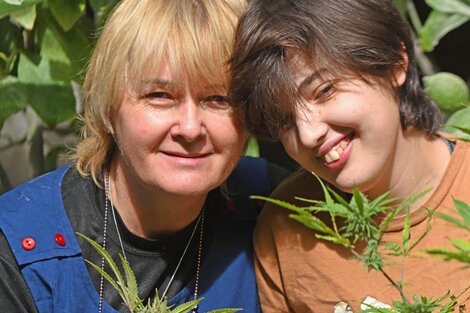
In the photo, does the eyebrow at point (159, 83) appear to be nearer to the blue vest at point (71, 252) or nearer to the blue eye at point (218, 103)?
the blue eye at point (218, 103)

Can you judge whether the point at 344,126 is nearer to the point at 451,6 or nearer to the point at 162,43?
the point at 162,43

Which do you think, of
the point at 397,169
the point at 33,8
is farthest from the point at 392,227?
the point at 33,8

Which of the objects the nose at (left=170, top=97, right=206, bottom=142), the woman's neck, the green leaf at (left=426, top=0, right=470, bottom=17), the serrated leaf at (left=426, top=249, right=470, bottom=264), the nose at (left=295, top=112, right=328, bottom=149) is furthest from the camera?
the green leaf at (left=426, top=0, right=470, bottom=17)

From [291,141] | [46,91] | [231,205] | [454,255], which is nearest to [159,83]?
[291,141]

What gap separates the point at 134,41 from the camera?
1255 millimetres

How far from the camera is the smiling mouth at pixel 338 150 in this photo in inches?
43.4

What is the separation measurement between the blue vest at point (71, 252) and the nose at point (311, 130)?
349 mm

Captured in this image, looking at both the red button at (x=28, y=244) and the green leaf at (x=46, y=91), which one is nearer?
the red button at (x=28, y=244)

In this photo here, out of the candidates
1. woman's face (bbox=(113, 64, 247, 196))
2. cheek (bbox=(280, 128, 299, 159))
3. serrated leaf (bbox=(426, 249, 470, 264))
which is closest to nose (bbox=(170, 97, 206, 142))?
woman's face (bbox=(113, 64, 247, 196))

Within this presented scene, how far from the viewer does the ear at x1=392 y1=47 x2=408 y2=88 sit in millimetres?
1179

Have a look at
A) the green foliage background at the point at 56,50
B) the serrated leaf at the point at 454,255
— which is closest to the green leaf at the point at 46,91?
the green foliage background at the point at 56,50

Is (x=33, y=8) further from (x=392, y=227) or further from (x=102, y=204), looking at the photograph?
(x=392, y=227)

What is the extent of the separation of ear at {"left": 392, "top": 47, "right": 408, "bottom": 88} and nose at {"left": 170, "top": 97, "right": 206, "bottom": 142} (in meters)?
0.25

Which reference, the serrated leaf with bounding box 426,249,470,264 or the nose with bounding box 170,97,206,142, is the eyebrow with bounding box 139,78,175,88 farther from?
the serrated leaf with bounding box 426,249,470,264
